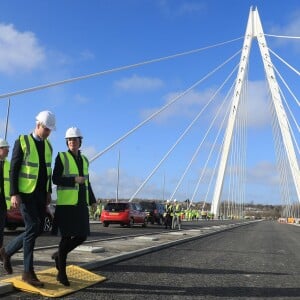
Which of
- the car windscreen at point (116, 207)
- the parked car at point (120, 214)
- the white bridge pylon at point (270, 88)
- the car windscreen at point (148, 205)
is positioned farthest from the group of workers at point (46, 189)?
the white bridge pylon at point (270, 88)

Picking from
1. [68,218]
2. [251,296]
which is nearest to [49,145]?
[68,218]

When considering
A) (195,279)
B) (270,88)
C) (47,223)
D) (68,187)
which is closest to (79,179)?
(68,187)

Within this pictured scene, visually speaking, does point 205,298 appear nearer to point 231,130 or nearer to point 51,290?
point 51,290

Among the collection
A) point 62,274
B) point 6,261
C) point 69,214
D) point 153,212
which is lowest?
point 62,274

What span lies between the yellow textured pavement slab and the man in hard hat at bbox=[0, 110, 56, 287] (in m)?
0.10

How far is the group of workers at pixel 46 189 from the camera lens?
626 centimetres

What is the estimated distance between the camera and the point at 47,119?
6.46 metres

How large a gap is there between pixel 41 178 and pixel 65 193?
372 mm

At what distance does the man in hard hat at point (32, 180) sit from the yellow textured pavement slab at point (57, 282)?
3.8 inches

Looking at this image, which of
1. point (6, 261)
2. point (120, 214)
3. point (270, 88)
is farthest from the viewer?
point (270, 88)

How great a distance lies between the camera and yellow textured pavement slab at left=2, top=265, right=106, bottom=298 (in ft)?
20.1

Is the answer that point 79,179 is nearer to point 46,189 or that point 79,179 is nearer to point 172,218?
point 46,189

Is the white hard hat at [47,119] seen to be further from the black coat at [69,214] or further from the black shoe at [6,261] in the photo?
the black shoe at [6,261]

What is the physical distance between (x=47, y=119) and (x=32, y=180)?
746mm
